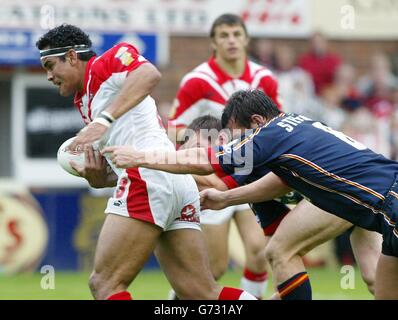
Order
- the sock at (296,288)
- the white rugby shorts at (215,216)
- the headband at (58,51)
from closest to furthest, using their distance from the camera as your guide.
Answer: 1. the headband at (58,51)
2. the sock at (296,288)
3. the white rugby shorts at (215,216)

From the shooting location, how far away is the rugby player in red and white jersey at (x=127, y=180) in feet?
18.6

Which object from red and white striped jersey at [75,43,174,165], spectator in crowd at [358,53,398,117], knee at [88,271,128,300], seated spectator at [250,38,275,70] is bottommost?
spectator in crowd at [358,53,398,117]

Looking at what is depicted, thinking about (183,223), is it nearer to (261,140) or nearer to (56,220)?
(261,140)

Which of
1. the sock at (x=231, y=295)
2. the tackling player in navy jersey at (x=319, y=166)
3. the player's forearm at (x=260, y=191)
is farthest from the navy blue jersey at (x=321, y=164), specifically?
the sock at (x=231, y=295)

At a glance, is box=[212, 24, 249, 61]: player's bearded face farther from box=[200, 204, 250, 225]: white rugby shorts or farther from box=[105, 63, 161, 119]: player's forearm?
box=[105, 63, 161, 119]: player's forearm

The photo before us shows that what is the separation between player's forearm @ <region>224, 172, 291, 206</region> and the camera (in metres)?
5.76

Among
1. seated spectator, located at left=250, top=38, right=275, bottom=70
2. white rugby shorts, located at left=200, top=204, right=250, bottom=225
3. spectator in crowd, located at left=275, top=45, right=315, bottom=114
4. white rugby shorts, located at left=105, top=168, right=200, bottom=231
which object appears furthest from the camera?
seated spectator, located at left=250, top=38, right=275, bottom=70

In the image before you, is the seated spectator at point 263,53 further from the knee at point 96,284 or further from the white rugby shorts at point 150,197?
the knee at point 96,284

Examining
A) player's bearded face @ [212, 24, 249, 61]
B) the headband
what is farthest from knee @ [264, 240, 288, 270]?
player's bearded face @ [212, 24, 249, 61]

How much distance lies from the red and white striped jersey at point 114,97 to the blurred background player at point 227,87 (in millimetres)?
1912

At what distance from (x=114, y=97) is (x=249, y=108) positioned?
841mm

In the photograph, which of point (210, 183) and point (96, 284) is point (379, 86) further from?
point (96, 284)

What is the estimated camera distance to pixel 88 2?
14312 mm
